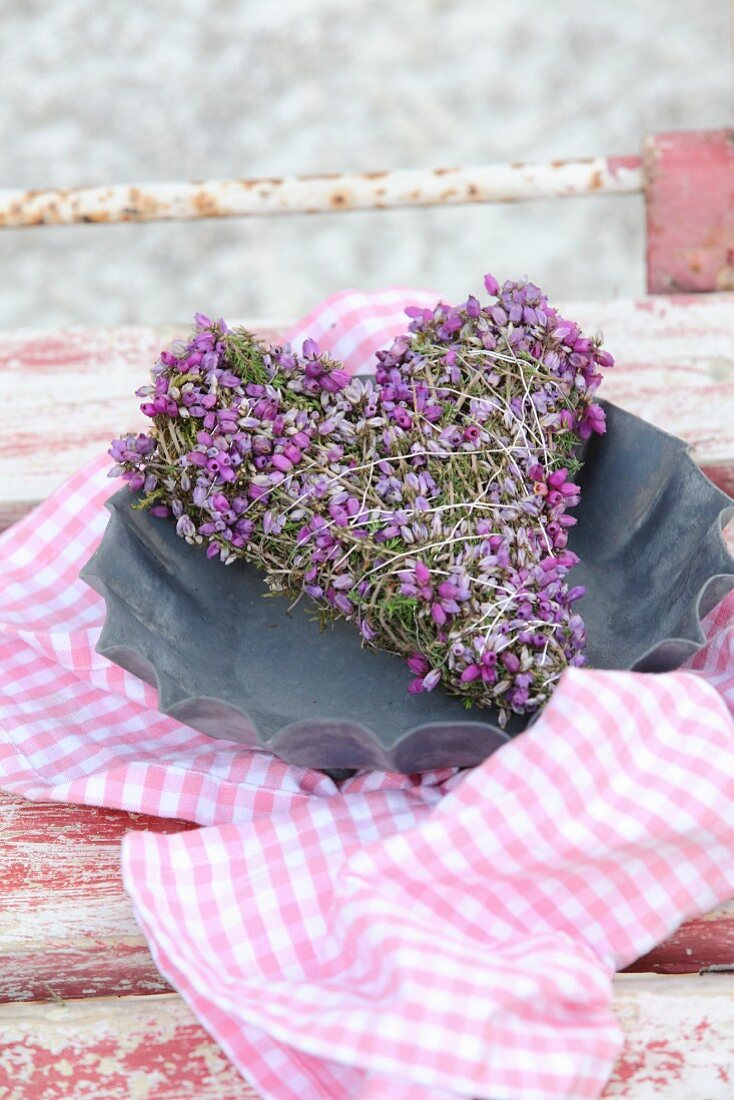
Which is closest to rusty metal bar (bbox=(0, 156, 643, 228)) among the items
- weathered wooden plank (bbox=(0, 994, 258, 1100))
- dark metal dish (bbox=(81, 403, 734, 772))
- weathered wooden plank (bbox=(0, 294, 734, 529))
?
weathered wooden plank (bbox=(0, 294, 734, 529))

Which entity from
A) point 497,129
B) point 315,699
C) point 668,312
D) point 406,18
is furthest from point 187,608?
point 406,18

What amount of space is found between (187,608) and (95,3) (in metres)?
3.73

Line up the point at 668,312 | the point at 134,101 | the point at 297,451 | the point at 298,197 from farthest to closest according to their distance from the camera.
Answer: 1. the point at 134,101
2. the point at 298,197
3. the point at 668,312
4. the point at 297,451

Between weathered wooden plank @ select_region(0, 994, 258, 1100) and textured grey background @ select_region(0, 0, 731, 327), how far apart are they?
2876 mm

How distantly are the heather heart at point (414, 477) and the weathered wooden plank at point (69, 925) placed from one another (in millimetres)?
225

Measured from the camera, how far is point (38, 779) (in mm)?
837

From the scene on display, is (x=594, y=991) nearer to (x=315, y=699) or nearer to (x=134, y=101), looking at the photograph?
(x=315, y=699)

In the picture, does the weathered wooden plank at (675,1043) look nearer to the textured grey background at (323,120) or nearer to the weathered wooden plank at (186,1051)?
the weathered wooden plank at (186,1051)

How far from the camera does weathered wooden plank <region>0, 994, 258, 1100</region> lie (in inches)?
27.9

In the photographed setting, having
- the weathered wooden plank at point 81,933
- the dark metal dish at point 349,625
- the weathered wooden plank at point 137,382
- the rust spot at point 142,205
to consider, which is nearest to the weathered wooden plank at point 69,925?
the weathered wooden plank at point 81,933

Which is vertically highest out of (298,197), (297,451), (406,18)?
(406,18)

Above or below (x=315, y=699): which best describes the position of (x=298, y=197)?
above

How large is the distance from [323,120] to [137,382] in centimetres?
285

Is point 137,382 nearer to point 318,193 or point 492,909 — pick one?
point 318,193
